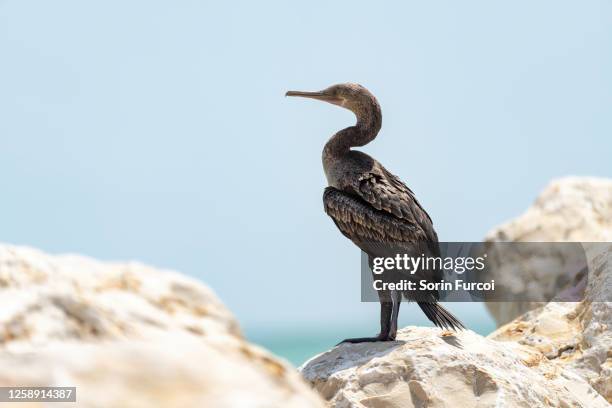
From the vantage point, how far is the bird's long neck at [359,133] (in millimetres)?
7609

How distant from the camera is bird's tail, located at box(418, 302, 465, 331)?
6723 mm

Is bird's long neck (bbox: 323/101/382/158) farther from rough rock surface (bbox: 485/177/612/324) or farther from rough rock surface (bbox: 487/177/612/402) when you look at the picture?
rough rock surface (bbox: 485/177/612/324)

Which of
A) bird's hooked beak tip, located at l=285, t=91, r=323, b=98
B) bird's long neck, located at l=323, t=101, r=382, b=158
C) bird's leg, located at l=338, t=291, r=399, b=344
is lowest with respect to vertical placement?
bird's leg, located at l=338, t=291, r=399, b=344

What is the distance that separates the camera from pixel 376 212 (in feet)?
23.2

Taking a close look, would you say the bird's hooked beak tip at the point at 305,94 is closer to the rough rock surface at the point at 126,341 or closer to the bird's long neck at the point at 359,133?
the bird's long neck at the point at 359,133

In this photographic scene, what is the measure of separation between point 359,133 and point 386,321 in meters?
1.83

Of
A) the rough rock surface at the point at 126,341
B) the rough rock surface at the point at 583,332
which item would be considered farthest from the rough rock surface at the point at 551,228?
the rough rock surface at the point at 126,341

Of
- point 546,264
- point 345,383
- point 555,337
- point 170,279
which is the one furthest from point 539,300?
point 170,279

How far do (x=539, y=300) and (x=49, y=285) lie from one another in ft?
32.5

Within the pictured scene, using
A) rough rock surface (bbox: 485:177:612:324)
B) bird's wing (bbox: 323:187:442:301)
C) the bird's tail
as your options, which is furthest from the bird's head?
rough rock surface (bbox: 485:177:612:324)

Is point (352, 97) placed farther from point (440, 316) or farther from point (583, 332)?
point (583, 332)

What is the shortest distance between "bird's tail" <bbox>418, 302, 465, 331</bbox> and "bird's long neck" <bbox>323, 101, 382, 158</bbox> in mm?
1622

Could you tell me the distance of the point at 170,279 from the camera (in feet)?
10.1

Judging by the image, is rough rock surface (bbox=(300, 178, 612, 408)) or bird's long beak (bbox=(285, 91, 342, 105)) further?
bird's long beak (bbox=(285, 91, 342, 105))
